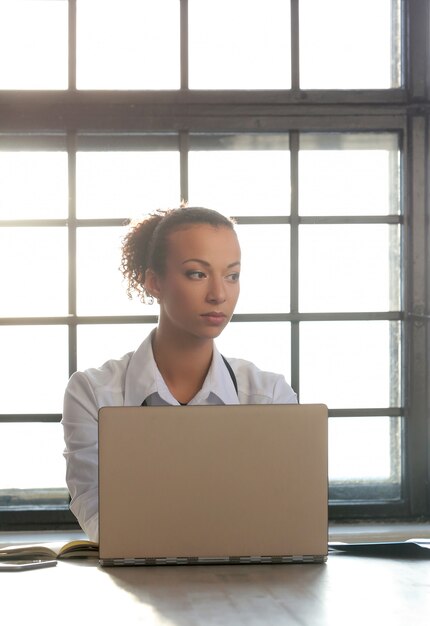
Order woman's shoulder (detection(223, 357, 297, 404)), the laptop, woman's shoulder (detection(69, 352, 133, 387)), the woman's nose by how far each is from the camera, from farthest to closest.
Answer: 1. woman's shoulder (detection(223, 357, 297, 404))
2. woman's shoulder (detection(69, 352, 133, 387))
3. the woman's nose
4. the laptop

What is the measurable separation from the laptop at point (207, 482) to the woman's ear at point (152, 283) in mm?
790

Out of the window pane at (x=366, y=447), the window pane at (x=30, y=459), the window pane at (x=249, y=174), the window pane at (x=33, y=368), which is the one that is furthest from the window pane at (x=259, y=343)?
the window pane at (x=30, y=459)

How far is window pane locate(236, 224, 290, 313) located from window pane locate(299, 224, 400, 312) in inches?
2.7

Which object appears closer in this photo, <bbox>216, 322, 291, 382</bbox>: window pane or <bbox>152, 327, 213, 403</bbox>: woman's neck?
<bbox>152, 327, 213, 403</bbox>: woman's neck

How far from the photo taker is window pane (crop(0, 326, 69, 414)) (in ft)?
11.1

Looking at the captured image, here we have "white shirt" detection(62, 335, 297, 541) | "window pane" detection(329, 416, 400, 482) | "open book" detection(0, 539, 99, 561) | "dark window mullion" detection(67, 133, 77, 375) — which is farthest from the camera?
"window pane" detection(329, 416, 400, 482)

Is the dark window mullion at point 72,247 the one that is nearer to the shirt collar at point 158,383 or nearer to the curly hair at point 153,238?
the curly hair at point 153,238

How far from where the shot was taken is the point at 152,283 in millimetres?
2451

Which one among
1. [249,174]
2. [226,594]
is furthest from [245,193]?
[226,594]

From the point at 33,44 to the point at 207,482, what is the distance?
2.15 metres

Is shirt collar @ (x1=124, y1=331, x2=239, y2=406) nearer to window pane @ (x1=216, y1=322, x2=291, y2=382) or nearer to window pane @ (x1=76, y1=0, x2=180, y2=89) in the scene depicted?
window pane @ (x1=216, y1=322, x2=291, y2=382)

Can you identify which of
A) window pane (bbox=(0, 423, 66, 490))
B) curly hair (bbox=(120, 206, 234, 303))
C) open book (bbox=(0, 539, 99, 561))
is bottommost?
window pane (bbox=(0, 423, 66, 490))

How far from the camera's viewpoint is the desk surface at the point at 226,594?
1.34 meters

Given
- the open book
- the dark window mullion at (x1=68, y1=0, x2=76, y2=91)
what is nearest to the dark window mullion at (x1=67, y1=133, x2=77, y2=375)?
the dark window mullion at (x1=68, y1=0, x2=76, y2=91)
